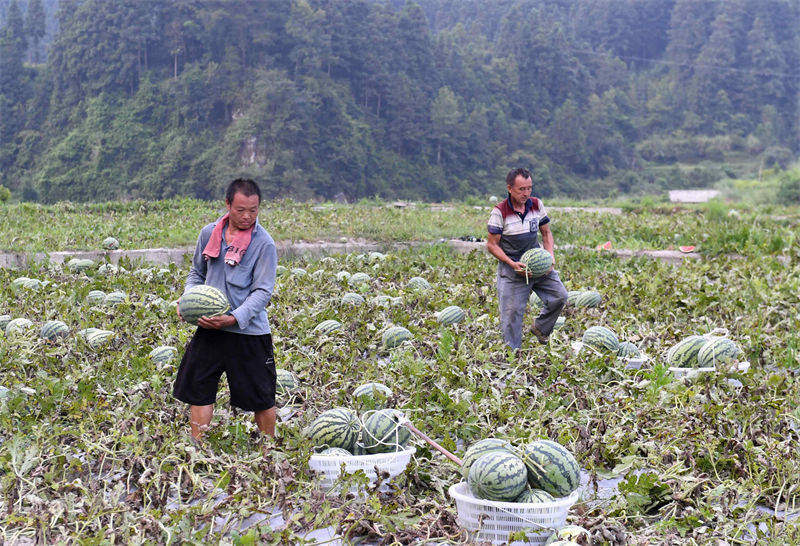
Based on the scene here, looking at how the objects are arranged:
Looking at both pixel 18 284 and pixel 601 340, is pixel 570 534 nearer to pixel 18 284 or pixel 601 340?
pixel 601 340

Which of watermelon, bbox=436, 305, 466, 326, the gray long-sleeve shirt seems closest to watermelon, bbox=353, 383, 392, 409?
the gray long-sleeve shirt

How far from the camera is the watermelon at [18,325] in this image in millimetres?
6316

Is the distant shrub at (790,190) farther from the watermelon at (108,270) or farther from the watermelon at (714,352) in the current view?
the watermelon at (714,352)

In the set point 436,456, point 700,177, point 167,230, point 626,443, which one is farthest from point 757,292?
point 700,177

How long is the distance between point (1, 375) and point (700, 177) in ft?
194

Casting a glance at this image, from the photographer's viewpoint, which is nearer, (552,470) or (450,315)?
(552,470)

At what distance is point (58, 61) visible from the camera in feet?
168

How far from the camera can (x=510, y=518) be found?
122 inches

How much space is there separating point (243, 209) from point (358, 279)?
5279 millimetres

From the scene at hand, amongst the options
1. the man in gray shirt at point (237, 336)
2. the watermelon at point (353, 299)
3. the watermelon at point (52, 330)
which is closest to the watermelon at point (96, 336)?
the watermelon at point (52, 330)

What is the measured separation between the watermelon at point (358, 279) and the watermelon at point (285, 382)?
12.9ft

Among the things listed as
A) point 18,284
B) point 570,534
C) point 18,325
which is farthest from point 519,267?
point 18,284

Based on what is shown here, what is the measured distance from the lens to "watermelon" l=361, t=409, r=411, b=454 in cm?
390

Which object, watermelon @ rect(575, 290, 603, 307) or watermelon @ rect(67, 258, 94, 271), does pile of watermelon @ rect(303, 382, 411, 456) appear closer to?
watermelon @ rect(575, 290, 603, 307)
